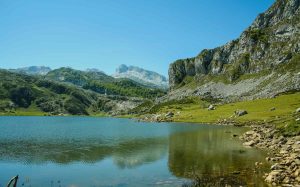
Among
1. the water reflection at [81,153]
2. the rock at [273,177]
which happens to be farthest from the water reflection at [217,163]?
the water reflection at [81,153]

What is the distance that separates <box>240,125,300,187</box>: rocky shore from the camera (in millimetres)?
40625

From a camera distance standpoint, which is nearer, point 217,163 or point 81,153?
point 217,163

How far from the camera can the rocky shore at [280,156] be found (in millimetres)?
40625

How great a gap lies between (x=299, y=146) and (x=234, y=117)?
101291 millimetres

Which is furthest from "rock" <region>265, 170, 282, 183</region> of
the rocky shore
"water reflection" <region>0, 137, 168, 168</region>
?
"water reflection" <region>0, 137, 168, 168</region>

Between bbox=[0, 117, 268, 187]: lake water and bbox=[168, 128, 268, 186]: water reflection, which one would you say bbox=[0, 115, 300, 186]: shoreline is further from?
bbox=[0, 117, 268, 187]: lake water

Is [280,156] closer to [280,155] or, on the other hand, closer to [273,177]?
[280,155]

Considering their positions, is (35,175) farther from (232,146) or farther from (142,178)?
(232,146)

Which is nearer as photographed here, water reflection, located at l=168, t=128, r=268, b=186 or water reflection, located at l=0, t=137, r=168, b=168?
water reflection, located at l=168, t=128, r=268, b=186

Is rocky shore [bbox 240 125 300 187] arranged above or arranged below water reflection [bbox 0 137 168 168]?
above

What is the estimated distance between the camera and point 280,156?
56.2 m

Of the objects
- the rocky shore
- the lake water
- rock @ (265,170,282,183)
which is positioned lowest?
the lake water

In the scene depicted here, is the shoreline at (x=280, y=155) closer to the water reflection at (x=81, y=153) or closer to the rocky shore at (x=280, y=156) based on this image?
the rocky shore at (x=280, y=156)

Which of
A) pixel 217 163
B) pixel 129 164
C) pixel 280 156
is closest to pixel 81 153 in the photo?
pixel 129 164
